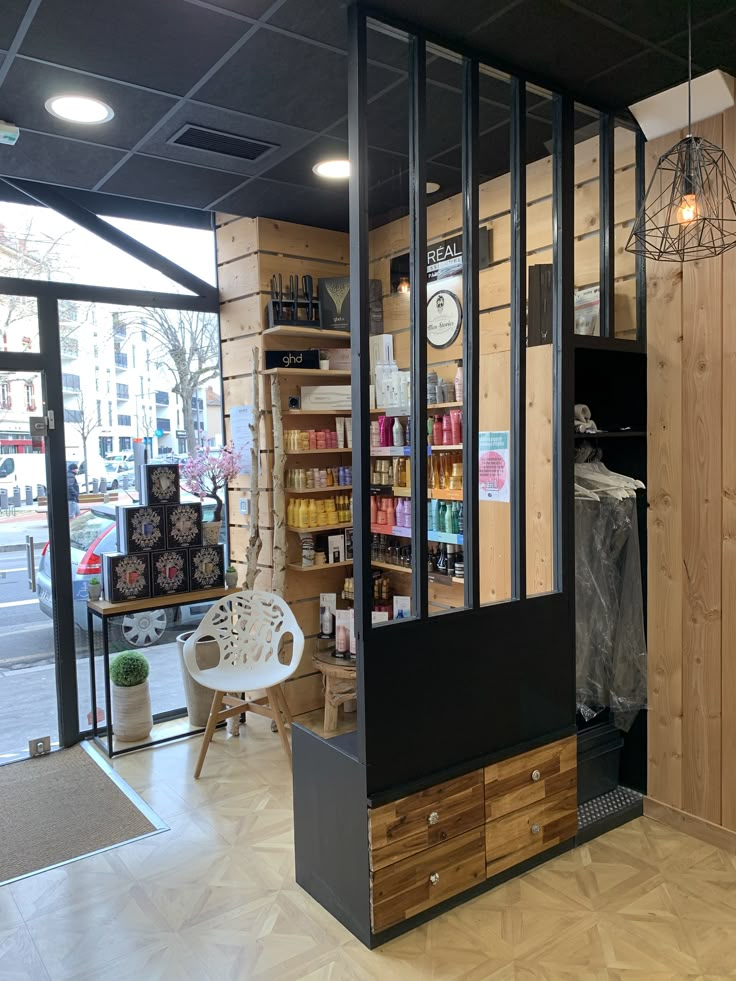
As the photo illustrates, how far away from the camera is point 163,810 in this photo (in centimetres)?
323

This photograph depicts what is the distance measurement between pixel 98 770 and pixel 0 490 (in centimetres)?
147

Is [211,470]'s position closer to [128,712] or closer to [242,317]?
[242,317]

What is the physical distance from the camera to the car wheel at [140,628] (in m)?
4.12

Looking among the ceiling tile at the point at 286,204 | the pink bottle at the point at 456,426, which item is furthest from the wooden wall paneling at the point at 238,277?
the pink bottle at the point at 456,426

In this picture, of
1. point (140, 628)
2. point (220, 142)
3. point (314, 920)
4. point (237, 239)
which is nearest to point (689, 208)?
point (220, 142)

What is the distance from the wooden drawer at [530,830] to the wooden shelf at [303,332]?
8.51 feet

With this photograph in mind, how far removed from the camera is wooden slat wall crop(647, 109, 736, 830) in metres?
2.75

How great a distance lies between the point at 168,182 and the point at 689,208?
A: 2.57 metres

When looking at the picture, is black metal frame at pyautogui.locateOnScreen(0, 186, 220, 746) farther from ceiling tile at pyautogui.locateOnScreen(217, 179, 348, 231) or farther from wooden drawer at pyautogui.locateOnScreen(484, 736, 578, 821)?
wooden drawer at pyautogui.locateOnScreen(484, 736, 578, 821)

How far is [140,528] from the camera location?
12.9 feet

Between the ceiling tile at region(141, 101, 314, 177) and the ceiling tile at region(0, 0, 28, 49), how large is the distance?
65cm

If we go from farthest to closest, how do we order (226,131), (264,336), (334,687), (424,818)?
(264,336), (334,687), (226,131), (424,818)

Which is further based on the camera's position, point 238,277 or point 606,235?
point 238,277

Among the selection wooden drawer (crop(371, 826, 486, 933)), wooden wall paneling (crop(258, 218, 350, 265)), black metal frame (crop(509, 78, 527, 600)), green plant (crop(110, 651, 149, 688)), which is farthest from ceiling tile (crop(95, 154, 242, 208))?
wooden drawer (crop(371, 826, 486, 933))
